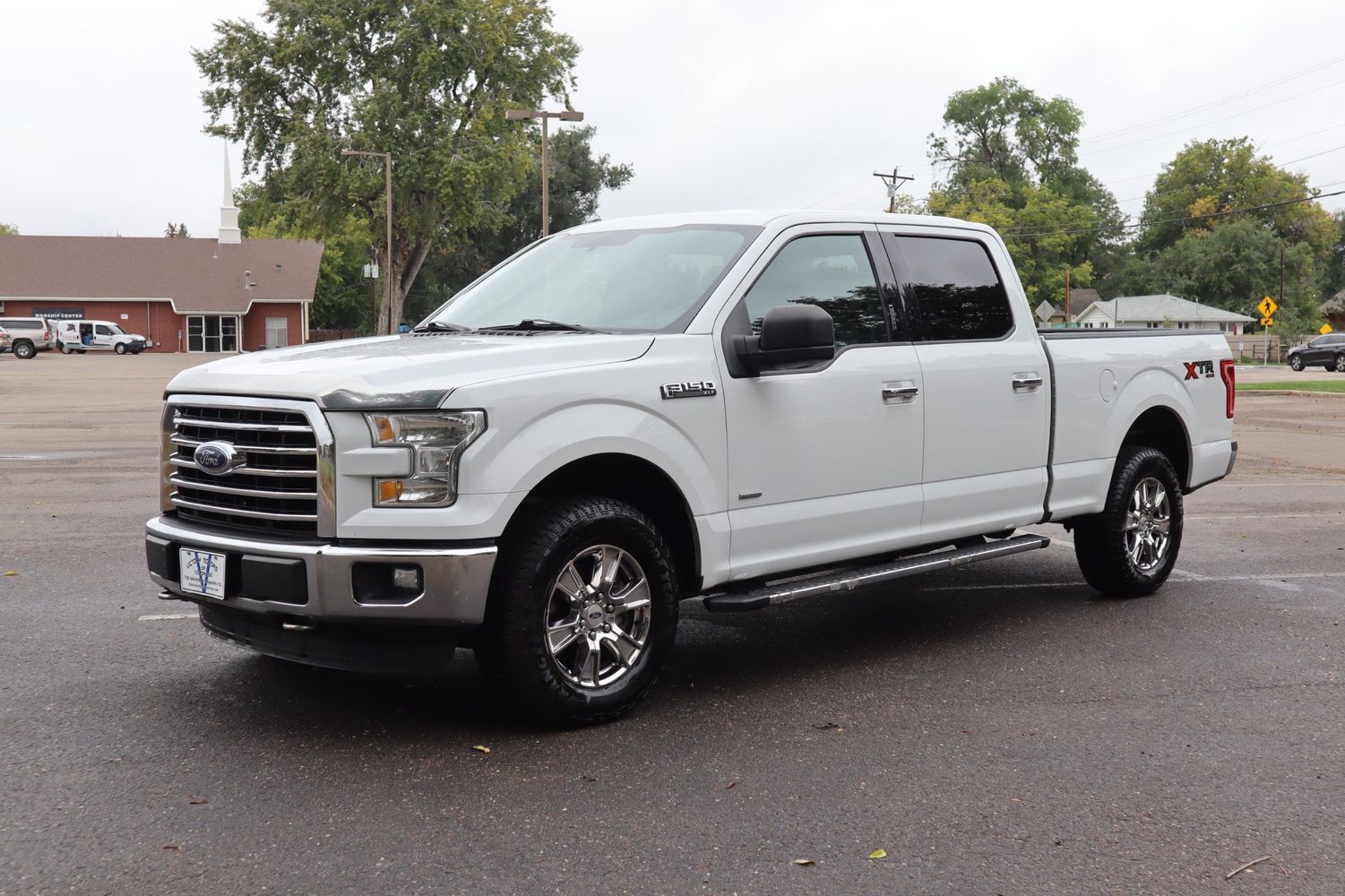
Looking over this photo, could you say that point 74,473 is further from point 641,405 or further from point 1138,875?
point 1138,875

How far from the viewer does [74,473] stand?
1368 centimetres

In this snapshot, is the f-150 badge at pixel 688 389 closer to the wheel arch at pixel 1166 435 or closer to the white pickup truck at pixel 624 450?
the white pickup truck at pixel 624 450

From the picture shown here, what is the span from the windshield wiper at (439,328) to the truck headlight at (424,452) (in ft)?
4.78

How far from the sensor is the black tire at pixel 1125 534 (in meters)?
7.52

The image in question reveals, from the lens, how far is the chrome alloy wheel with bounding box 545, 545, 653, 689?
5.05 metres

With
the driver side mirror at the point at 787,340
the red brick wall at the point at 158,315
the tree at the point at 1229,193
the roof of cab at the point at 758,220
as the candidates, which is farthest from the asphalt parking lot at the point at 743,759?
the tree at the point at 1229,193

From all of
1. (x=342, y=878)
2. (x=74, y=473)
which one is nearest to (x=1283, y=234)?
(x=74, y=473)

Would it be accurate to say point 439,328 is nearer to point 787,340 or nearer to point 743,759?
point 787,340

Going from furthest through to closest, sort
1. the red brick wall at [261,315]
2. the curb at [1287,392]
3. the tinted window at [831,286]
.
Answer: the red brick wall at [261,315]
the curb at [1287,392]
the tinted window at [831,286]

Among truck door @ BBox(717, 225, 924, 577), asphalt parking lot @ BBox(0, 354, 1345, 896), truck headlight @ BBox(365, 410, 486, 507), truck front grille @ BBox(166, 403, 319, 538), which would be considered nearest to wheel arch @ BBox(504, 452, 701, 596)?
truck door @ BBox(717, 225, 924, 577)

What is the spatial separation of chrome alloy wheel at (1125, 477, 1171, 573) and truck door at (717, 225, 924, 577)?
→ 202cm

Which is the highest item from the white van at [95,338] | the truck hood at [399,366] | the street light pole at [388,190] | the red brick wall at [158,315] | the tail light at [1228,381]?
the street light pole at [388,190]

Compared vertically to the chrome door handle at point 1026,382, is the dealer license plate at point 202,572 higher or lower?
lower

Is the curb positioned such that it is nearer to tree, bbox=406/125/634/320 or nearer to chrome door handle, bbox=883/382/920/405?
chrome door handle, bbox=883/382/920/405
